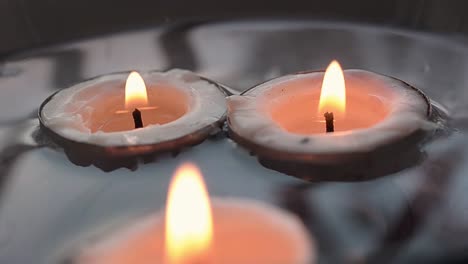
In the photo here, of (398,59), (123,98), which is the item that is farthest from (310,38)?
(123,98)

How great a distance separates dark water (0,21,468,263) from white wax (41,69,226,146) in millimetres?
28

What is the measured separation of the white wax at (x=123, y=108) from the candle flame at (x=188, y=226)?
6.4 inches

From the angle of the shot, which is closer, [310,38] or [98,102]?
[98,102]

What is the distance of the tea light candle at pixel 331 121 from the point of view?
632mm

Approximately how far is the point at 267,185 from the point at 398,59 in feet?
0.97

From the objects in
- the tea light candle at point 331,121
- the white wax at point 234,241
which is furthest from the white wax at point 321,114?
the white wax at point 234,241

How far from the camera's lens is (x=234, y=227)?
53cm

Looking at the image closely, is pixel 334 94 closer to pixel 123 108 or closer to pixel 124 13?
pixel 123 108

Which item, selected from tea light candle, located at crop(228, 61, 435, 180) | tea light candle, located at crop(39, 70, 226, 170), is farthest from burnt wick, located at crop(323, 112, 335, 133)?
tea light candle, located at crop(39, 70, 226, 170)

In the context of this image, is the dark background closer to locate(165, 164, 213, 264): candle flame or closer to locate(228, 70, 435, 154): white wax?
locate(228, 70, 435, 154): white wax

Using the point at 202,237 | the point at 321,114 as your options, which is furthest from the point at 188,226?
the point at 321,114

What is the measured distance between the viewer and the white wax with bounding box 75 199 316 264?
1.64 ft

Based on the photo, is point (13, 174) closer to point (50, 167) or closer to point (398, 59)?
point (50, 167)

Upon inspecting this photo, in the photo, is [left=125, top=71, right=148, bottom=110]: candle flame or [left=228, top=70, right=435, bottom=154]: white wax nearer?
[left=228, top=70, right=435, bottom=154]: white wax
